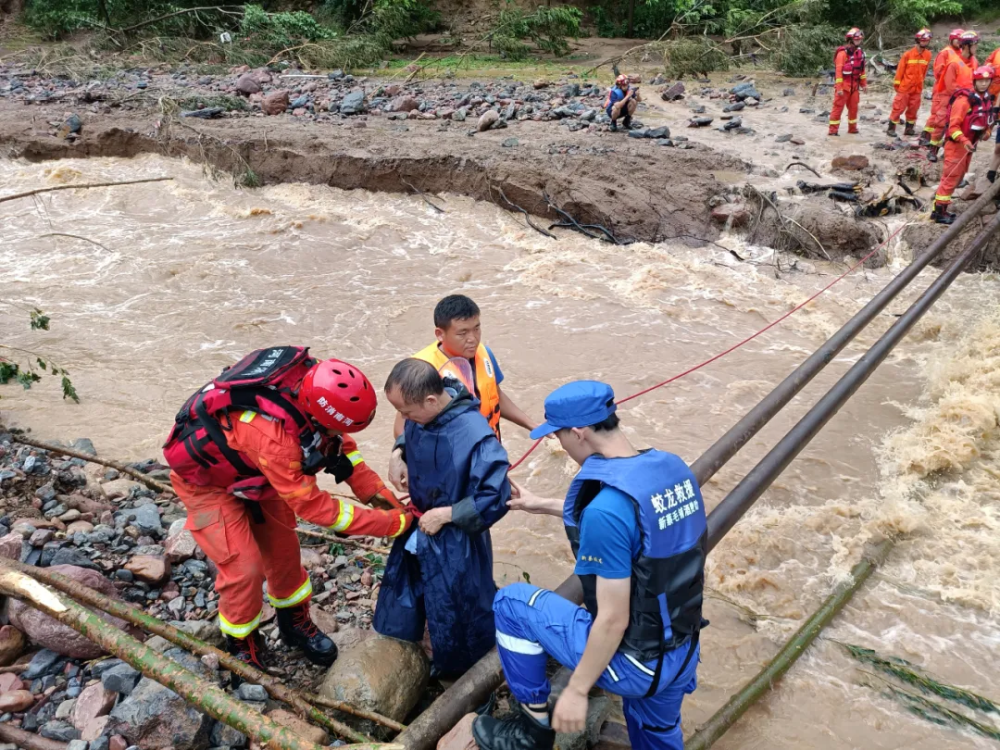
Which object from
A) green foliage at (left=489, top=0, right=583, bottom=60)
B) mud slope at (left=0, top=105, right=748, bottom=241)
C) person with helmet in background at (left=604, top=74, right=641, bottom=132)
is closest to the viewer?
mud slope at (left=0, top=105, right=748, bottom=241)

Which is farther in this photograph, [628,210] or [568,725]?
[628,210]

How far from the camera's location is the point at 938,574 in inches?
161

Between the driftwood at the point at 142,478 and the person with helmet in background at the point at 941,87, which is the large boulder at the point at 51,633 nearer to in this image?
the driftwood at the point at 142,478

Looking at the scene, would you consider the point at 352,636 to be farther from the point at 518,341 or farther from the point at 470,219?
the point at 470,219

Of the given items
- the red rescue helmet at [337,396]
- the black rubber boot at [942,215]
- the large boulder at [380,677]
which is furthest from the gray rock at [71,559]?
the black rubber boot at [942,215]

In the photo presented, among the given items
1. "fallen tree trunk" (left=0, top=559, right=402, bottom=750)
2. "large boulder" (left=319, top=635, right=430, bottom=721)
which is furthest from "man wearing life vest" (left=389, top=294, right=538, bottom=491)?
"fallen tree trunk" (left=0, top=559, right=402, bottom=750)

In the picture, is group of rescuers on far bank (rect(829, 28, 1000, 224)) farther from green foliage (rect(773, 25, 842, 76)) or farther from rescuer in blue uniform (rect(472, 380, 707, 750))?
rescuer in blue uniform (rect(472, 380, 707, 750))

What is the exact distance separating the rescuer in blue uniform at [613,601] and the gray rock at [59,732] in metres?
1.30

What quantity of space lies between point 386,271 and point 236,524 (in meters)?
6.60

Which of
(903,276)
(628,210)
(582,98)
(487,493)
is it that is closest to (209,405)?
(487,493)

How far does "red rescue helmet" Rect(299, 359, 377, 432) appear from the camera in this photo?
248 cm

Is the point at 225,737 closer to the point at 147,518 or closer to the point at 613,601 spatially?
the point at 613,601

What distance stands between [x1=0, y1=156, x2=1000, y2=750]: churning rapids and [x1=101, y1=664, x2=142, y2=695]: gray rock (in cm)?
214

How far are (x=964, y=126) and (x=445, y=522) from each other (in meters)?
8.84
